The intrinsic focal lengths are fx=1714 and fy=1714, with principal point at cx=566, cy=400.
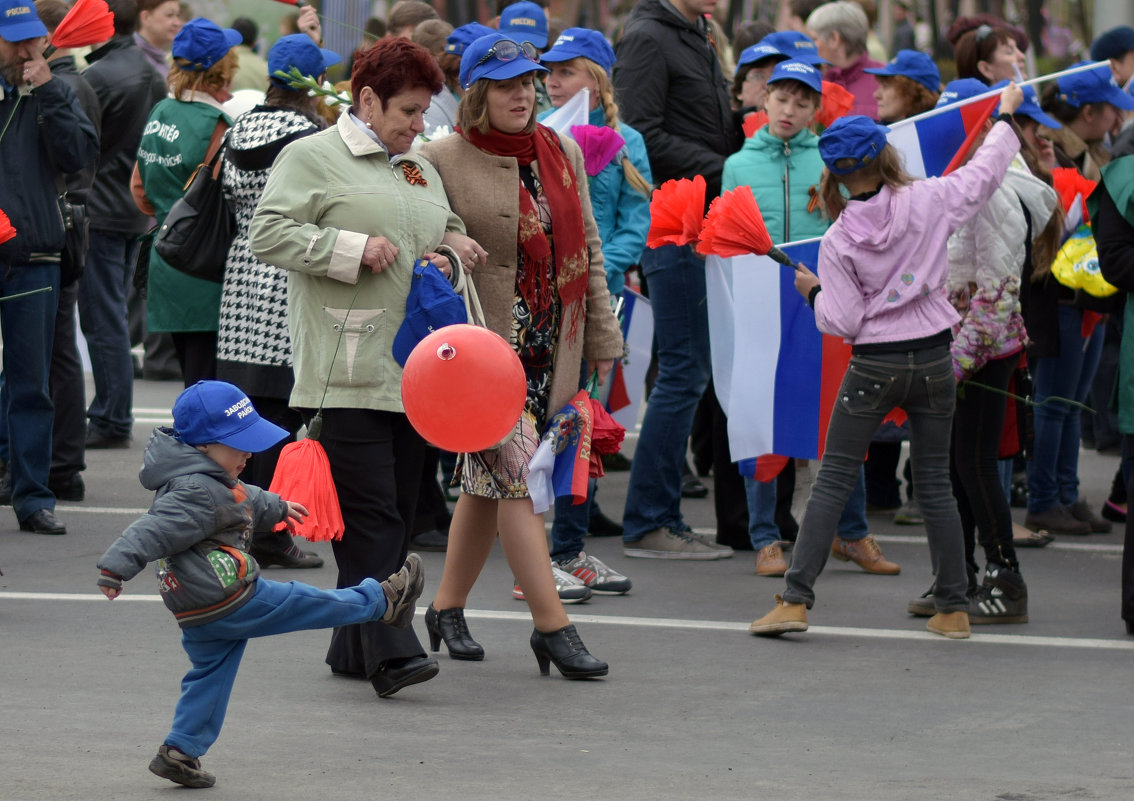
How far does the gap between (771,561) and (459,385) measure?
3019mm

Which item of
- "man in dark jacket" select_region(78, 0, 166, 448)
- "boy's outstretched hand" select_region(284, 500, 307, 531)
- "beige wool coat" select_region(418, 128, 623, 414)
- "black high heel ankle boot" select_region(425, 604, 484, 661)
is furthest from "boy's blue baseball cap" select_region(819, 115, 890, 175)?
"man in dark jacket" select_region(78, 0, 166, 448)

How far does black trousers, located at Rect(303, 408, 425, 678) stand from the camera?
5.30 meters

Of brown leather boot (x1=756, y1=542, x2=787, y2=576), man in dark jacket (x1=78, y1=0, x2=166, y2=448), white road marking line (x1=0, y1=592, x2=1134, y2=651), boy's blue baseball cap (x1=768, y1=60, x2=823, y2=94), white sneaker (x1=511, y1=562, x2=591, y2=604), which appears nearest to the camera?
white road marking line (x1=0, y1=592, x2=1134, y2=651)

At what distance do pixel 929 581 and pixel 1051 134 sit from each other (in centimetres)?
281

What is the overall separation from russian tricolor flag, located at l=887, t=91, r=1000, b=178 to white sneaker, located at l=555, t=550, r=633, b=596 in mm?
2047

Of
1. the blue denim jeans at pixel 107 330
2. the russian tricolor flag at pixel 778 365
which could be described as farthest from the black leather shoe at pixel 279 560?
the blue denim jeans at pixel 107 330

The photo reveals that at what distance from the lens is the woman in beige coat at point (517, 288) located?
5609 mm

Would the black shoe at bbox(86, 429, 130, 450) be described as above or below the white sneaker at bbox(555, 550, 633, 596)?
below

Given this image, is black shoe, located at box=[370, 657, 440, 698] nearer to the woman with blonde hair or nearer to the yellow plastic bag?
the woman with blonde hair

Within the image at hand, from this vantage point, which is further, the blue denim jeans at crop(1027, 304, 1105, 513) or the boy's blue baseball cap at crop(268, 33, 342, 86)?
the blue denim jeans at crop(1027, 304, 1105, 513)

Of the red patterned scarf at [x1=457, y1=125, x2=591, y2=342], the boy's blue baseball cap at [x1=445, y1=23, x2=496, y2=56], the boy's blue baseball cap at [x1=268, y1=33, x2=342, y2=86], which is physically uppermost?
the boy's blue baseball cap at [x1=445, y1=23, x2=496, y2=56]

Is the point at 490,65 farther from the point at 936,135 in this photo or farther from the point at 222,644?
the point at 936,135

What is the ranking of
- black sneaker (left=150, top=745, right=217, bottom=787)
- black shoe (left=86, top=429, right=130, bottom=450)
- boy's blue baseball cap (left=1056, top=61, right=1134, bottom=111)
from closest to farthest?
black sneaker (left=150, top=745, right=217, bottom=787), boy's blue baseball cap (left=1056, top=61, right=1134, bottom=111), black shoe (left=86, top=429, right=130, bottom=450)

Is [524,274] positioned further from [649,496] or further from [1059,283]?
[1059,283]
